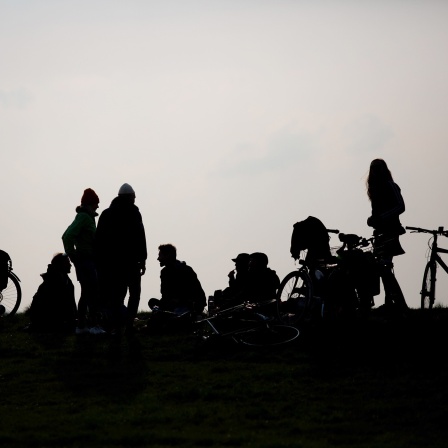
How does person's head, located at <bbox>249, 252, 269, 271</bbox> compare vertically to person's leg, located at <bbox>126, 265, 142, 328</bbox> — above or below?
above

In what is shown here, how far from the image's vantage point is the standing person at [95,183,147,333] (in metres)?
19.3

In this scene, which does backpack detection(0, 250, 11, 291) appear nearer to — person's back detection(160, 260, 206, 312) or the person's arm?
person's back detection(160, 260, 206, 312)

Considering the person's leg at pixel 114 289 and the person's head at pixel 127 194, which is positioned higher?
the person's head at pixel 127 194

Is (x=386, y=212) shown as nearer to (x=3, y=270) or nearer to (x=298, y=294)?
(x=298, y=294)

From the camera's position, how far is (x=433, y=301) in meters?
19.7

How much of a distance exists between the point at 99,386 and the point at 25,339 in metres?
4.60

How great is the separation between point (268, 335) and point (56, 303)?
4.11 meters

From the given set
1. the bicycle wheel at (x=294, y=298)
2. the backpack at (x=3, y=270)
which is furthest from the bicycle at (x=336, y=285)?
the backpack at (x=3, y=270)

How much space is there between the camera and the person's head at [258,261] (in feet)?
68.0

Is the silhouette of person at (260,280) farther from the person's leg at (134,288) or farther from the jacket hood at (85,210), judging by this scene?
the jacket hood at (85,210)

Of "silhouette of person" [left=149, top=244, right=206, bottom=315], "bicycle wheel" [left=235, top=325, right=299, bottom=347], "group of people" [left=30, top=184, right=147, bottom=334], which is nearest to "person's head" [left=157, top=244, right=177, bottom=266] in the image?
"silhouette of person" [left=149, top=244, right=206, bottom=315]

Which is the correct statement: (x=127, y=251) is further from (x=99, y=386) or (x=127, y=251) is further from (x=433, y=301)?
(x=433, y=301)

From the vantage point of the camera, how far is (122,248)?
19328 mm

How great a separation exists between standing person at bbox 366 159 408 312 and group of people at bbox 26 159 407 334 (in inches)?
0.6
